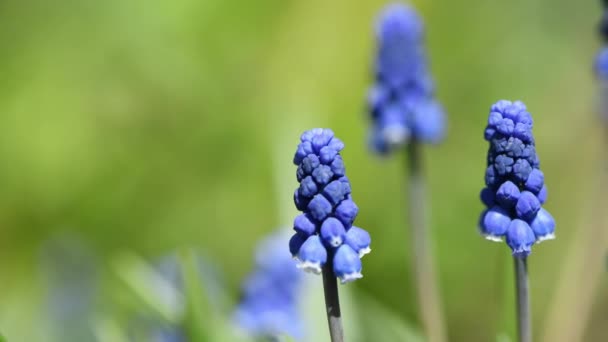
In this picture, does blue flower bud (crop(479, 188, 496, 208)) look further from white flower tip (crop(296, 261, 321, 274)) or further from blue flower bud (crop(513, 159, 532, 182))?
white flower tip (crop(296, 261, 321, 274))

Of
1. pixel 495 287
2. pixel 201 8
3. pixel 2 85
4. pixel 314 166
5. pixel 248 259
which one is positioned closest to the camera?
pixel 314 166

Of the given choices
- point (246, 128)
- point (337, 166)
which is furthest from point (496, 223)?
point (246, 128)

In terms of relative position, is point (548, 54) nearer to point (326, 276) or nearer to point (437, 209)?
point (437, 209)

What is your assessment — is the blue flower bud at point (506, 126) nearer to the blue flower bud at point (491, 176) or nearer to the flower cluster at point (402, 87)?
the blue flower bud at point (491, 176)

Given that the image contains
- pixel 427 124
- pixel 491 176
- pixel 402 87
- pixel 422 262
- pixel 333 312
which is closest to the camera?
pixel 333 312

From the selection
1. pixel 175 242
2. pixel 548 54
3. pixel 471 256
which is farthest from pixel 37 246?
pixel 548 54

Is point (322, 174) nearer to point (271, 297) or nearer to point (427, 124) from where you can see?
point (271, 297)
